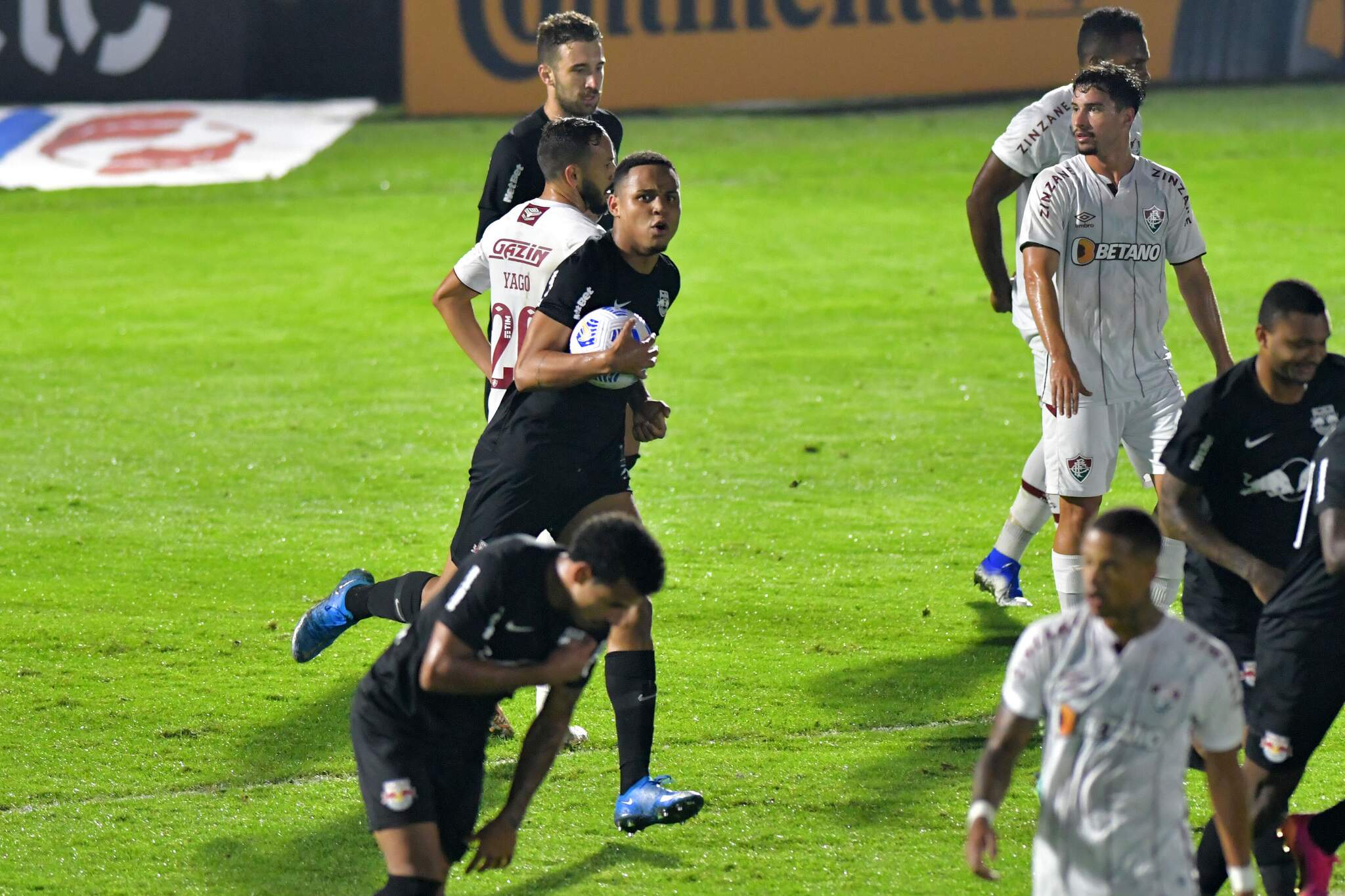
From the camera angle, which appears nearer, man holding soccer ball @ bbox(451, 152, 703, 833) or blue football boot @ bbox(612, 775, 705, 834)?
blue football boot @ bbox(612, 775, 705, 834)

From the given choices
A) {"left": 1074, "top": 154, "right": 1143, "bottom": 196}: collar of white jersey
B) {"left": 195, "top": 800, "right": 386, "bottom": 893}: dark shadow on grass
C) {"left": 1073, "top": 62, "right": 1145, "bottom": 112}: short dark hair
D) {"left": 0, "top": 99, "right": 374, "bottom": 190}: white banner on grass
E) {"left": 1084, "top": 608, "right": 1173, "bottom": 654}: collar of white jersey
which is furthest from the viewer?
{"left": 0, "top": 99, "right": 374, "bottom": 190}: white banner on grass

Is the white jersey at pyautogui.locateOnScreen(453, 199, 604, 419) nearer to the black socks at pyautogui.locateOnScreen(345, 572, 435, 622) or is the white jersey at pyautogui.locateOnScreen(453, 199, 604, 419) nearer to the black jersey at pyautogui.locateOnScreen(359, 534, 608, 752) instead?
the black socks at pyautogui.locateOnScreen(345, 572, 435, 622)

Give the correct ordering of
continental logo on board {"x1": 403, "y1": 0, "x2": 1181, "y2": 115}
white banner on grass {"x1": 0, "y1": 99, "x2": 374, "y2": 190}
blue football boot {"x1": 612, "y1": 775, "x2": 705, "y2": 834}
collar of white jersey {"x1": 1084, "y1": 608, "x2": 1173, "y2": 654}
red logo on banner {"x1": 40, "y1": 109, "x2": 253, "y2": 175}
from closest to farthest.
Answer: collar of white jersey {"x1": 1084, "y1": 608, "x2": 1173, "y2": 654}, blue football boot {"x1": 612, "y1": 775, "x2": 705, "y2": 834}, white banner on grass {"x1": 0, "y1": 99, "x2": 374, "y2": 190}, red logo on banner {"x1": 40, "y1": 109, "x2": 253, "y2": 175}, continental logo on board {"x1": 403, "y1": 0, "x2": 1181, "y2": 115}

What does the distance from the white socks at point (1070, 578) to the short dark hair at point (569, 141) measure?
2452 millimetres

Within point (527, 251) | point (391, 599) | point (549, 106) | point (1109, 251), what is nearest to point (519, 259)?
point (527, 251)

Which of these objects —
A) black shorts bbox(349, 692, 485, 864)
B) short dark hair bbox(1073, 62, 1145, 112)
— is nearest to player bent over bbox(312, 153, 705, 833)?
black shorts bbox(349, 692, 485, 864)

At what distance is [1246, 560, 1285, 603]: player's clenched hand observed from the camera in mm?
4922

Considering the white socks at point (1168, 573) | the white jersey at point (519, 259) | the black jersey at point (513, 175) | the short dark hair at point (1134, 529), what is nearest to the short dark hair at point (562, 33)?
the black jersey at point (513, 175)

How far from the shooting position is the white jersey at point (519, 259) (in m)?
6.43

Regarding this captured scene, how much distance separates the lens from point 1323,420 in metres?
5.11

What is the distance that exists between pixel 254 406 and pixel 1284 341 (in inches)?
352

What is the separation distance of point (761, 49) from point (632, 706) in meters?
18.5

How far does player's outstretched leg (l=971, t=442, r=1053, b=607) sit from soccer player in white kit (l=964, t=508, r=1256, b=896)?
428 cm

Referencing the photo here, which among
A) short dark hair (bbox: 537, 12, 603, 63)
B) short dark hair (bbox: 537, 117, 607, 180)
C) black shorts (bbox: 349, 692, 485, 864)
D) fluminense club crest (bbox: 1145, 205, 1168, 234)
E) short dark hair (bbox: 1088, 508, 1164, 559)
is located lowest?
black shorts (bbox: 349, 692, 485, 864)
